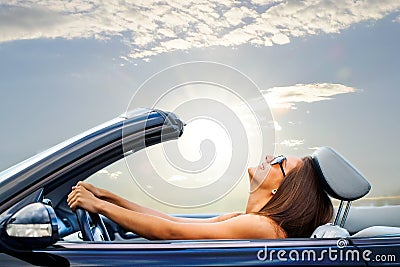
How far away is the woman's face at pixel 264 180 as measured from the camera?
10.3ft

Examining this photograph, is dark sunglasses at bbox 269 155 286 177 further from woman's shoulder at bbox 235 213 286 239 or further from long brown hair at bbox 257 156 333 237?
woman's shoulder at bbox 235 213 286 239

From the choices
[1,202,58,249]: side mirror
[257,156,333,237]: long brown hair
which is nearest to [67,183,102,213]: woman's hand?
[1,202,58,249]: side mirror

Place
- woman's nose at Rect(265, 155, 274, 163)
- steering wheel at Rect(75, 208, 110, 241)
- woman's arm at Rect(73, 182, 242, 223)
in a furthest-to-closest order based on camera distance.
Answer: woman's nose at Rect(265, 155, 274, 163) → woman's arm at Rect(73, 182, 242, 223) → steering wheel at Rect(75, 208, 110, 241)

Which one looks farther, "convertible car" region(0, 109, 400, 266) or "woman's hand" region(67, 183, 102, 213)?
"woman's hand" region(67, 183, 102, 213)

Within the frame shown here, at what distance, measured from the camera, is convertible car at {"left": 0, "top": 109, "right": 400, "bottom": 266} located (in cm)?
246

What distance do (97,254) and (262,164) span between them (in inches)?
40.5

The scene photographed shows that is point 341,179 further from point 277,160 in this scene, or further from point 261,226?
point 261,226

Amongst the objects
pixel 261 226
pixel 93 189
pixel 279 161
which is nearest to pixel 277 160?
pixel 279 161

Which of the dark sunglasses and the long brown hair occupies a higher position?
the dark sunglasses

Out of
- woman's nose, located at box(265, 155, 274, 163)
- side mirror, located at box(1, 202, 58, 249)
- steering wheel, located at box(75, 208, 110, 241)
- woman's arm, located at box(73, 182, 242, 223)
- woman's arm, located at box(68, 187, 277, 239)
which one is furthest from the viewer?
woman's nose, located at box(265, 155, 274, 163)

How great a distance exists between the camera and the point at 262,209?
3.04m

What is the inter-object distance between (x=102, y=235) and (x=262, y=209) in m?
0.73

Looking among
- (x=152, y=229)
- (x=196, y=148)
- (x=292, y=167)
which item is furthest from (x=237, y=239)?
(x=196, y=148)

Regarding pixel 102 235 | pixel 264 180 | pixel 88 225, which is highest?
pixel 264 180
